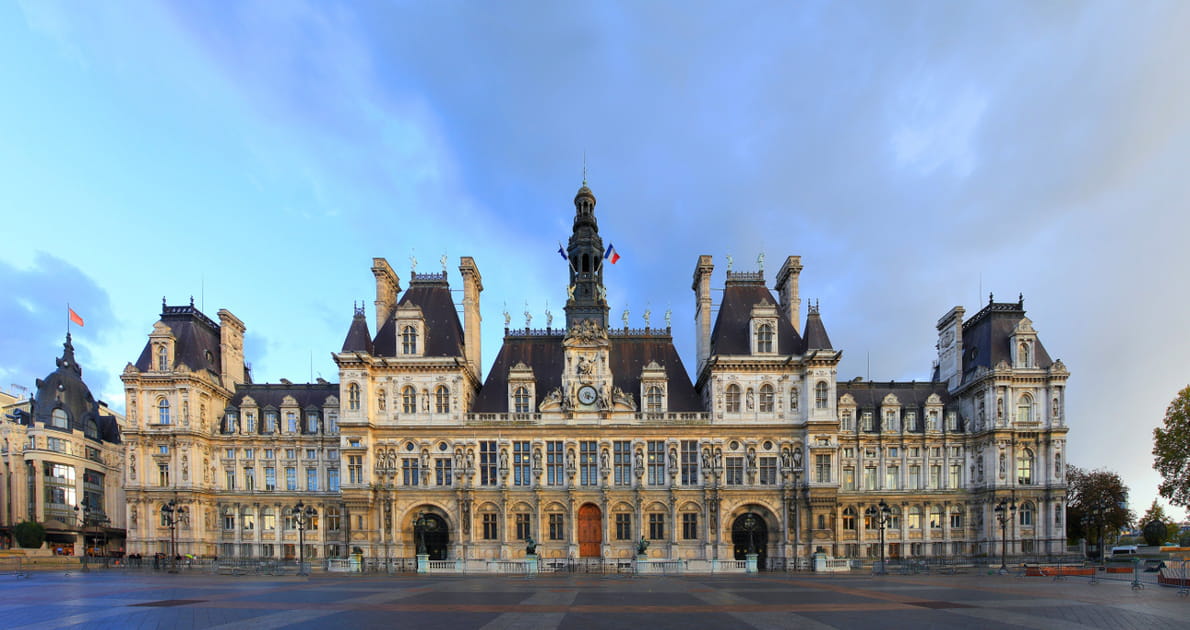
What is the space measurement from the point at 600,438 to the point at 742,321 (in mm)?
15245

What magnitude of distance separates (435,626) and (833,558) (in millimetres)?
37616

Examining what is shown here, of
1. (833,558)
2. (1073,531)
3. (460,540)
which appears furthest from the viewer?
(1073,531)

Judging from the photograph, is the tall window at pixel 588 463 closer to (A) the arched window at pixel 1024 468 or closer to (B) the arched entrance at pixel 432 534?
(B) the arched entrance at pixel 432 534

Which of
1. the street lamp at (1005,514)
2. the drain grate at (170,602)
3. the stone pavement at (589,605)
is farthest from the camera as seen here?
the street lamp at (1005,514)

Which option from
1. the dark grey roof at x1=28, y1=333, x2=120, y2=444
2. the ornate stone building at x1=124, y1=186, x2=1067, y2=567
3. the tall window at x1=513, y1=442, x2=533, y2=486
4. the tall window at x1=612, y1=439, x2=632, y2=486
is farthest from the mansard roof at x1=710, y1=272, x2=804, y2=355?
the dark grey roof at x1=28, y1=333, x2=120, y2=444

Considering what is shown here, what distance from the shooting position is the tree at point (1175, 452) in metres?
55.5

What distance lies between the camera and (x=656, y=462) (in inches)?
2191

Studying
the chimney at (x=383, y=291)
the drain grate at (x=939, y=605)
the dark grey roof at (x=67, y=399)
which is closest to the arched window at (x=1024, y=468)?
the drain grate at (x=939, y=605)

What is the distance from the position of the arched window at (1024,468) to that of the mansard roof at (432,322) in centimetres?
4550

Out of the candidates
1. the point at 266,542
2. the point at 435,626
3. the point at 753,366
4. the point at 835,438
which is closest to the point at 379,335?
the point at 266,542

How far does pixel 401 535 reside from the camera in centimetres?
5484

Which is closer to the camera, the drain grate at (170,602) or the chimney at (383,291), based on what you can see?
the drain grate at (170,602)

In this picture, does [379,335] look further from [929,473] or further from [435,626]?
[929,473]

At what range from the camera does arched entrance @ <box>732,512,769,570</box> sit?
55469mm
